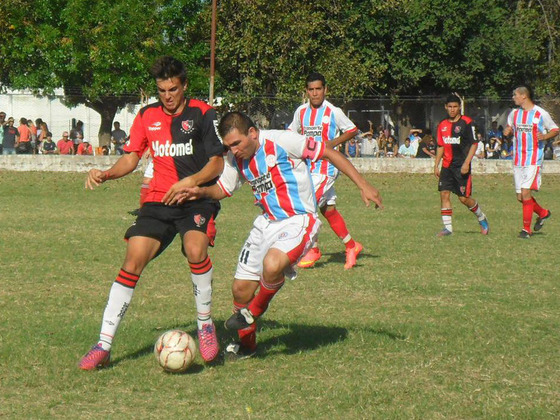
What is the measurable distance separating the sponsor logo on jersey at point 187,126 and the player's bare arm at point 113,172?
448mm

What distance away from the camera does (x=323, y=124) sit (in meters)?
11.6

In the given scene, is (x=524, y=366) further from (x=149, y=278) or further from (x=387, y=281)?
(x=149, y=278)

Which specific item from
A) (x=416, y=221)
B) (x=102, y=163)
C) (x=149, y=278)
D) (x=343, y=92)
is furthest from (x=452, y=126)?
(x=343, y=92)

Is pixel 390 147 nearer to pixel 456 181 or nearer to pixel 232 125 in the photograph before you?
pixel 456 181

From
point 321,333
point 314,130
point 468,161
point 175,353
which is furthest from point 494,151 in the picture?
point 175,353

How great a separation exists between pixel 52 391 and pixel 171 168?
1.74m

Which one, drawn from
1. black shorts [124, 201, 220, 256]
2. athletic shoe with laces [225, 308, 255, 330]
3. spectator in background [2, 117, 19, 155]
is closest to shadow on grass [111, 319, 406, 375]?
athletic shoe with laces [225, 308, 255, 330]

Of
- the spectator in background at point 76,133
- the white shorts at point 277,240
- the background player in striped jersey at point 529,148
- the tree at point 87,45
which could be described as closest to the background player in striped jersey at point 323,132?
the background player in striped jersey at point 529,148

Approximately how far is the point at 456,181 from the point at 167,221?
9.16 meters

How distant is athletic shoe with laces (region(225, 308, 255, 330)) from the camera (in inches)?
255

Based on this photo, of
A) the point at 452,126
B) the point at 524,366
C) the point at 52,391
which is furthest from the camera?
the point at 452,126

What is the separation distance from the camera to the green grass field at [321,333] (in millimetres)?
5473

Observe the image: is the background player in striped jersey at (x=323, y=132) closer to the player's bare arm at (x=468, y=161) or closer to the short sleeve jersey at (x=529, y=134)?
the player's bare arm at (x=468, y=161)

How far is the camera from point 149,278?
10094 mm
